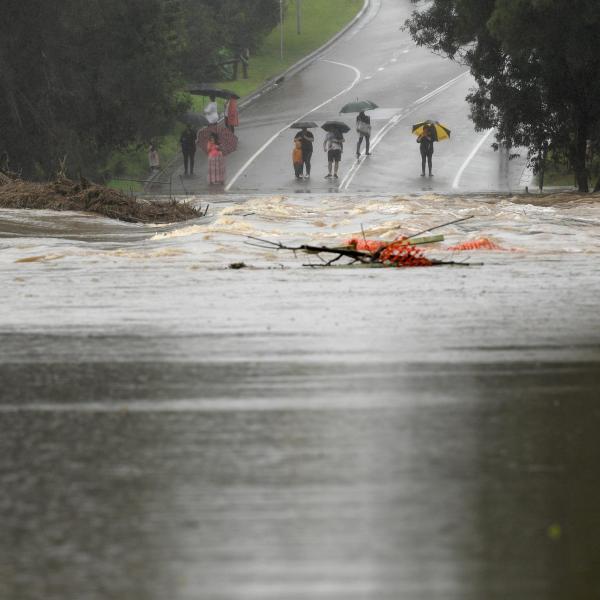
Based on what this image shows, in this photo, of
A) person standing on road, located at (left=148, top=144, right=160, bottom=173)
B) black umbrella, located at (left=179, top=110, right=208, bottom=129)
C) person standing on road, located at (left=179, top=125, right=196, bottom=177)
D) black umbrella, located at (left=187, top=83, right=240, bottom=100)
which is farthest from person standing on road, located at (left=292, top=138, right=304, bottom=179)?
black umbrella, located at (left=187, top=83, right=240, bottom=100)

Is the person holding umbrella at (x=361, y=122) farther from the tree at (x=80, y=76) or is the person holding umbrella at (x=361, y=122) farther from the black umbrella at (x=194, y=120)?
the tree at (x=80, y=76)

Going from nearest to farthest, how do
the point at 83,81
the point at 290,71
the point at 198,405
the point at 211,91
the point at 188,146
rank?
the point at 198,405
the point at 83,81
the point at 188,146
the point at 211,91
the point at 290,71

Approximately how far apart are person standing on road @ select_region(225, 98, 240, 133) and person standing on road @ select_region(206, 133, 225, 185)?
8.62 meters

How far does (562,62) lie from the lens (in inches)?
1623

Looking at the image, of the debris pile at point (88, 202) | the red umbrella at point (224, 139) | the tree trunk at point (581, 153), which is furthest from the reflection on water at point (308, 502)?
the red umbrella at point (224, 139)

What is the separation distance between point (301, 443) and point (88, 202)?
853 inches

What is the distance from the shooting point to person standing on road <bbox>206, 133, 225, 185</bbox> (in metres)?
54.2

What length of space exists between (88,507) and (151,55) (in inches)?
1771

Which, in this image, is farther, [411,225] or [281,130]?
[281,130]

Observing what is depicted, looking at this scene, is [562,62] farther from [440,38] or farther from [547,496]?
[547,496]

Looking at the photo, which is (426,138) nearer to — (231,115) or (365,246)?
(231,115)

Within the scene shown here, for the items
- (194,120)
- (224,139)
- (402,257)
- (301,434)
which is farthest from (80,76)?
(301,434)

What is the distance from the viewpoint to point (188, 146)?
190 ft

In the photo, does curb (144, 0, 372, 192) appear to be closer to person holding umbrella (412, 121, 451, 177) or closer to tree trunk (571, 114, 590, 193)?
person holding umbrella (412, 121, 451, 177)
